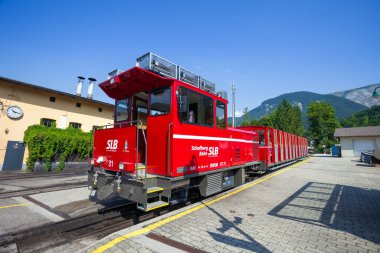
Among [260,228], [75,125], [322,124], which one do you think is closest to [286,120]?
[322,124]

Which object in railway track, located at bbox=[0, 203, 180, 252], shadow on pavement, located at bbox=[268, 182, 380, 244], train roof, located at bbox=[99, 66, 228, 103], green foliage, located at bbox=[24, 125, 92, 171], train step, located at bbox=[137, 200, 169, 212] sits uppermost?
train roof, located at bbox=[99, 66, 228, 103]

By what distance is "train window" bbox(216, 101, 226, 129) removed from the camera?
7.02 metres

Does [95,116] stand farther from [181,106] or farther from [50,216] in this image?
[181,106]

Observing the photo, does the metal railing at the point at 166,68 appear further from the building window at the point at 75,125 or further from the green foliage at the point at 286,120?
the green foliage at the point at 286,120

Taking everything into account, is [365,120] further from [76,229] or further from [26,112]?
[76,229]

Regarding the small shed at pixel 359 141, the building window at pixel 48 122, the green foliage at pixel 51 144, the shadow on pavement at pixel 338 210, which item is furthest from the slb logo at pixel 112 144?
the small shed at pixel 359 141

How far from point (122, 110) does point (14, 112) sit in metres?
14.8

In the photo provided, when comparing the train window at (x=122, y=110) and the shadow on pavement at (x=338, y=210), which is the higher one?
the train window at (x=122, y=110)

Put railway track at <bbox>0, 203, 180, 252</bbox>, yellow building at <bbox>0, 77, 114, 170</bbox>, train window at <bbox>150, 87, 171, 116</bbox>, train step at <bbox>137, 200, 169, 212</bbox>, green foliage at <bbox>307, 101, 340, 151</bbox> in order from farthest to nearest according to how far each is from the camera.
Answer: green foliage at <bbox>307, 101, 340, 151</bbox>, yellow building at <bbox>0, 77, 114, 170</bbox>, train window at <bbox>150, 87, 171, 116</bbox>, train step at <bbox>137, 200, 169, 212</bbox>, railway track at <bbox>0, 203, 180, 252</bbox>

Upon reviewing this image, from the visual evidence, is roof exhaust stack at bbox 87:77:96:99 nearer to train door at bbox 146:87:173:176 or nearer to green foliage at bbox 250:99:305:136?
train door at bbox 146:87:173:176

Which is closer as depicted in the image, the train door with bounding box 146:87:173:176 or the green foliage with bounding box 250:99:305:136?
the train door with bounding box 146:87:173:176

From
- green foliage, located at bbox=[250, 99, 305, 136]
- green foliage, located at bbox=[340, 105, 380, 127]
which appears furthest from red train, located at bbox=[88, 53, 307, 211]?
green foliage, located at bbox=[340, 105, 380, 127]

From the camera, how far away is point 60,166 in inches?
650

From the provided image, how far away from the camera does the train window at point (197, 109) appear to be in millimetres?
5582
